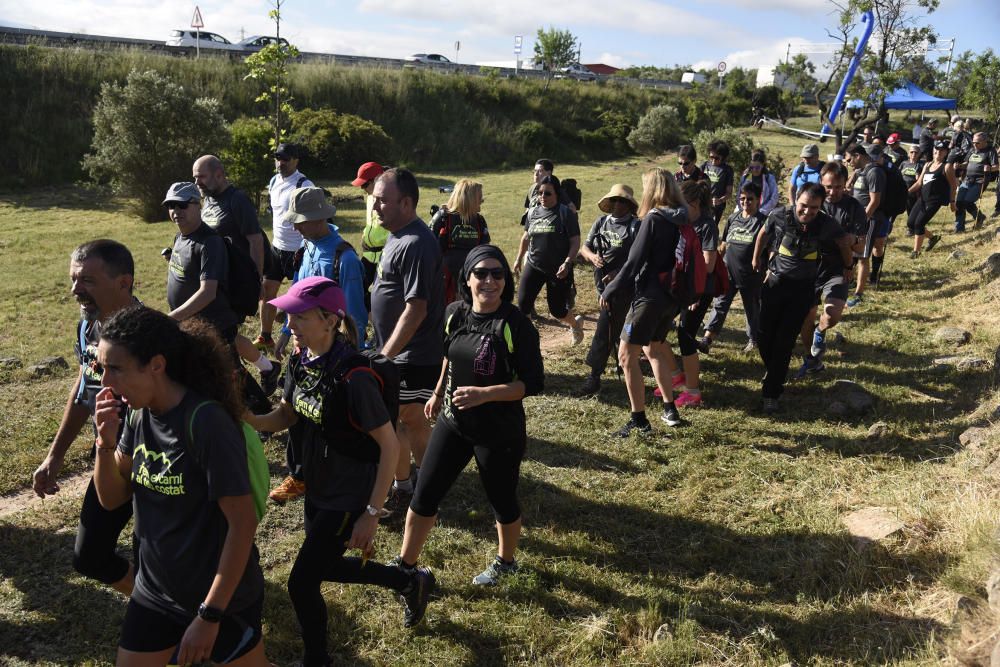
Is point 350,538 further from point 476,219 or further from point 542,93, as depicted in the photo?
point 542,93

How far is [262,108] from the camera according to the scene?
26469 mm

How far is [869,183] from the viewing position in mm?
9789

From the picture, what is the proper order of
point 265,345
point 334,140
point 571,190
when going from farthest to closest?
point 334,140 < point 571,190 < point 265,345

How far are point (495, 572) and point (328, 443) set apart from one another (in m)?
1.41

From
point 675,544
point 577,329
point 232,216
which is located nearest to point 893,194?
point 577,329

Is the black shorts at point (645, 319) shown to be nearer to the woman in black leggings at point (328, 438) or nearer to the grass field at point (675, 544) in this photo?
the grass field at point (675, 544)

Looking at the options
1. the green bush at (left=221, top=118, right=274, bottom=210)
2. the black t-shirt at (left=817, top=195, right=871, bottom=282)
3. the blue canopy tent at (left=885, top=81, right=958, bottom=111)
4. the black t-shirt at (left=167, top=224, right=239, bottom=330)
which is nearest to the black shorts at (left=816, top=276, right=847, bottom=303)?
the black t-shirt at (left=817, top=195, right=871, bottom=282)

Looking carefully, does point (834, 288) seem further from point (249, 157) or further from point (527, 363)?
point (249, 157)

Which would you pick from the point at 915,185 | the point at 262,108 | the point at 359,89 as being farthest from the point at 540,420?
the point at 359,89

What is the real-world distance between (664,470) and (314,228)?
2.98 m

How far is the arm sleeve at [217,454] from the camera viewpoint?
240 centimetres

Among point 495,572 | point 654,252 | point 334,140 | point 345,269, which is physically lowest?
point 495,572

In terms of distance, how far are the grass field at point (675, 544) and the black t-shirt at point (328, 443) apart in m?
0.92

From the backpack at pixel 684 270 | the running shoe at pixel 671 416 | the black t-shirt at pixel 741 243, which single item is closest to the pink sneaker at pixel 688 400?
Result: the running shoe at pixel 671 416
